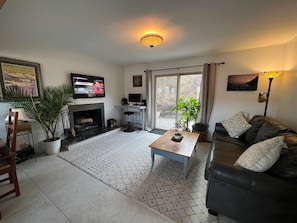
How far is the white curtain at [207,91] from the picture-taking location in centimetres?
330

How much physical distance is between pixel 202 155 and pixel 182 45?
246 cm

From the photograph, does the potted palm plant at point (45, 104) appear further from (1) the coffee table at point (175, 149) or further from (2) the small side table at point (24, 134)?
(1) the coffee table at point (175, 149)

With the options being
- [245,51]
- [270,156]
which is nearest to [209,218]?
[270,156]

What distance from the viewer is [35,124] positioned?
9.03 feet

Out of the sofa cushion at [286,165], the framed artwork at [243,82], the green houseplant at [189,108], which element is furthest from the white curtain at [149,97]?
the sofa cushion at [286,165]

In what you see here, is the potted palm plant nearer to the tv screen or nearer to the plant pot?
the plant pot

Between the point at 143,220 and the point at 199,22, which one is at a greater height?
the point at 199,22

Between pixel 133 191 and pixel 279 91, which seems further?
pixel 279 91

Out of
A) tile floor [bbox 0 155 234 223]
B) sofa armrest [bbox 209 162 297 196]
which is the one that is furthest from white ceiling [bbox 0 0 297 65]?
tile floor [bbox 0 155 234 223]

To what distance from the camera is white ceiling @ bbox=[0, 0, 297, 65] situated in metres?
1.48

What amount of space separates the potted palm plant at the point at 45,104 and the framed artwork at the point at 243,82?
3955 millimetres

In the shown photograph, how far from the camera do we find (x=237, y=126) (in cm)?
256

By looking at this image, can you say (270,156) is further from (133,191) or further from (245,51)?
(245,51)

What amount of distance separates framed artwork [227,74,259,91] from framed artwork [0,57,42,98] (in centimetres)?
453
